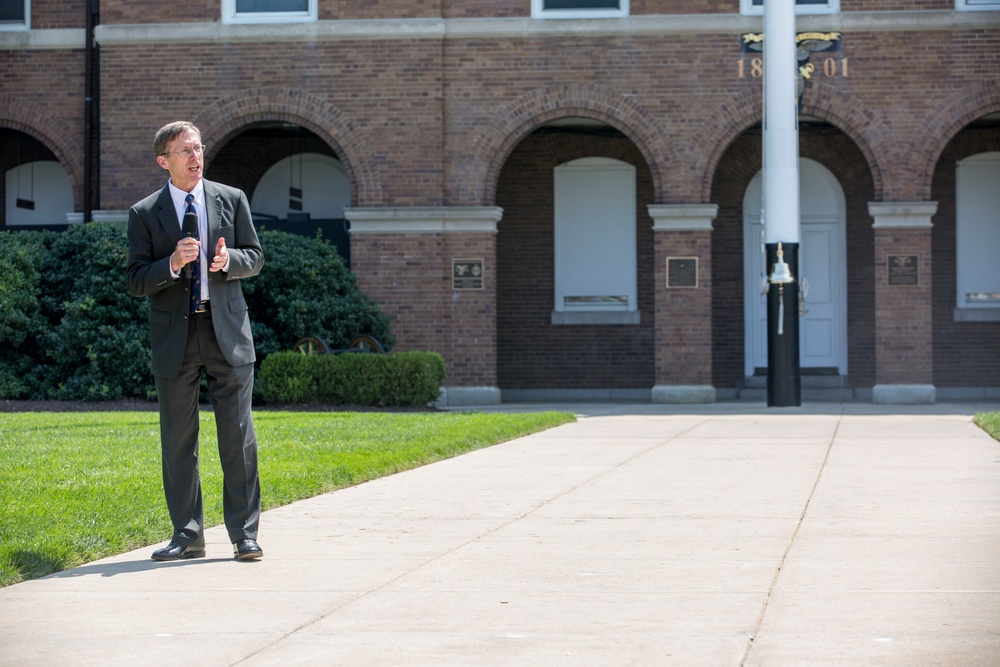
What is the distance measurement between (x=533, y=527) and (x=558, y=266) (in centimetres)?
1513

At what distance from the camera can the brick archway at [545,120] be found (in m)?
19.6

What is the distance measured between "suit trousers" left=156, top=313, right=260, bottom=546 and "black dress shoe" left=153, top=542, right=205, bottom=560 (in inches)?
1.2

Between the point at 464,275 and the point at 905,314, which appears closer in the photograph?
the point at 905,314

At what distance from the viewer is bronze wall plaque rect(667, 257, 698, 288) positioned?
768 inches

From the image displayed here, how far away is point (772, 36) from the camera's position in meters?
17.5

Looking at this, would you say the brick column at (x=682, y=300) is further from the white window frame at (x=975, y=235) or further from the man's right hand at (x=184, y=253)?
the man's right hand at (x=184, y=253)

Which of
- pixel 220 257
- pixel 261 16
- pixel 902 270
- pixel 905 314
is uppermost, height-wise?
pixel 261 16

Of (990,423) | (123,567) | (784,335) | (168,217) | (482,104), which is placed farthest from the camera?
(482,104)

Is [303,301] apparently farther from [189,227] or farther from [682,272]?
[189,227]

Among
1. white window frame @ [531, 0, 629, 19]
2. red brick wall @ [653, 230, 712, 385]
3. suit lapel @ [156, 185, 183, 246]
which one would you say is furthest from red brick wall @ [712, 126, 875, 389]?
suit lapel @ [156, 185, 183, 246]

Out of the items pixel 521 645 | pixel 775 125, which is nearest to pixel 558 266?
pixel 775 125

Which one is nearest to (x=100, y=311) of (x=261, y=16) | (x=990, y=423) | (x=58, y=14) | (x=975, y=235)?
(x=261, y=16)

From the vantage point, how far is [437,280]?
19.5 meters

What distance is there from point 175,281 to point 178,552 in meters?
1.14
